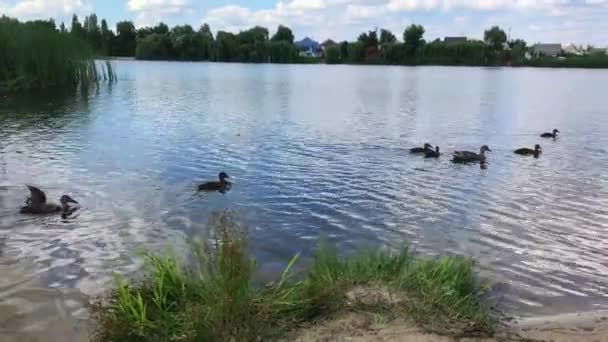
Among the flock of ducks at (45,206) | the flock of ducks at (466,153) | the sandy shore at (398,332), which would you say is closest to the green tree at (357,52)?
the flock of ducks at (466,153)

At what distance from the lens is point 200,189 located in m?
13.2

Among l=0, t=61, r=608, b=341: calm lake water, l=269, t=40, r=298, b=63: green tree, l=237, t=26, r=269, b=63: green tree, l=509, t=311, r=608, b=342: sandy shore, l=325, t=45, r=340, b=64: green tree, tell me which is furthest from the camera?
l=325, t=45, r=340, b=64: green tree

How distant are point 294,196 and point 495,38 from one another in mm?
121623

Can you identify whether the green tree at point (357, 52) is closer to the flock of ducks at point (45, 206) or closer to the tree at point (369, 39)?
the tree at point (369, 39)

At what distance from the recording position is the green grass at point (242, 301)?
495 centimetres

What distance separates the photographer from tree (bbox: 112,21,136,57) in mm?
119188

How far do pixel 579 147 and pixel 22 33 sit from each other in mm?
29207

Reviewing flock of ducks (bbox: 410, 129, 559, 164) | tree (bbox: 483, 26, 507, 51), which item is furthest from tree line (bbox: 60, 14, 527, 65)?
flock of ducks (bbox: 410, 129, 559, 164)

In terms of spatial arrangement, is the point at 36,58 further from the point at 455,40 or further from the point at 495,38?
the point at 455,40

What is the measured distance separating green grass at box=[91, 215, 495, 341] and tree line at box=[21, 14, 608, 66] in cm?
11294

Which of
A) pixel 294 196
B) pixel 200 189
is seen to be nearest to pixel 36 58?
pixel 200 189

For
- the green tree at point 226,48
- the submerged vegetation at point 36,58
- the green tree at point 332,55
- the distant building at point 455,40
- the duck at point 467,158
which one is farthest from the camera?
the green tree at point 332,55

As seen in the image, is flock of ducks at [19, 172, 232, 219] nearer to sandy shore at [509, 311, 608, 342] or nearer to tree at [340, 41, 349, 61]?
sandy shore at [509, 311, 608, 342]

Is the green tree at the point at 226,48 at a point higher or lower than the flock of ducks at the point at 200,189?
higher
